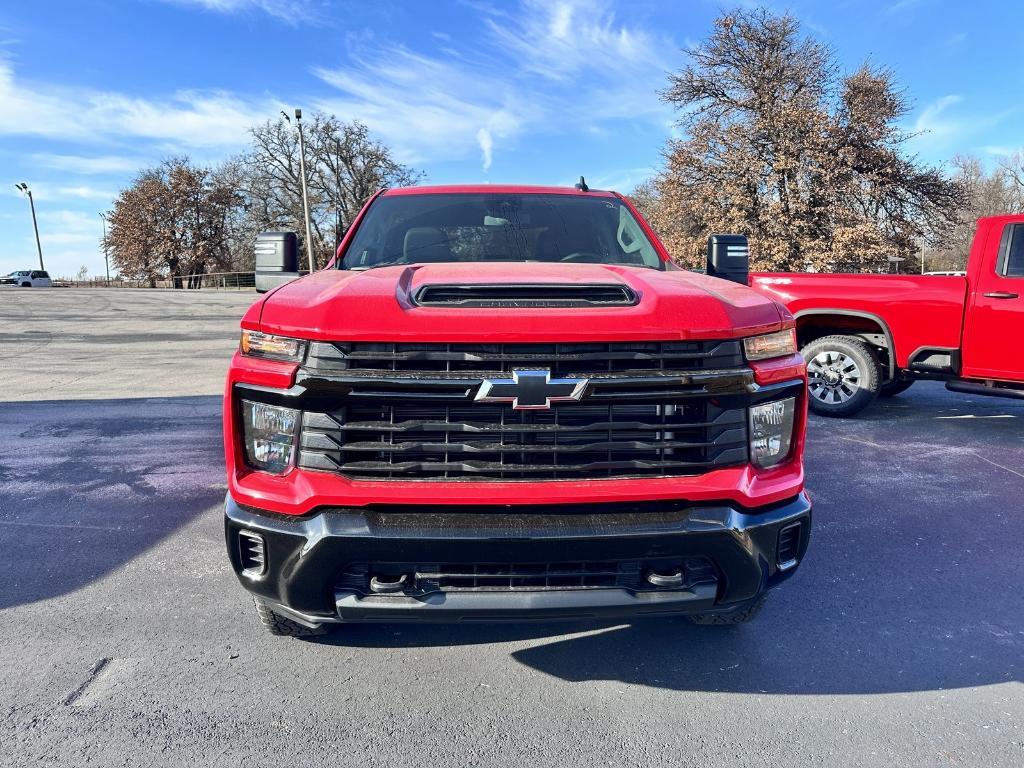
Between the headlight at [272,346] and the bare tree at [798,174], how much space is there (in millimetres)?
18206

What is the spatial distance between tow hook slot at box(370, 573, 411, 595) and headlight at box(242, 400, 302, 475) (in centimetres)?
48

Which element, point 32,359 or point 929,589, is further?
point 32,359

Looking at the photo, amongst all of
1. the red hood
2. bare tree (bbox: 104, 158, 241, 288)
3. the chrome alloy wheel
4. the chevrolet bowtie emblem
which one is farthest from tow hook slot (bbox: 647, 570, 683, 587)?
bare tree (bbox: 104, 158, 241, 288)

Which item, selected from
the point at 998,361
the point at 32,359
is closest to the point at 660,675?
the point at 998,361

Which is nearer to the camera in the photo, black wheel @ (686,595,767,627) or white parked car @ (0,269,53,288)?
black wheel @ (686,595,767,627)

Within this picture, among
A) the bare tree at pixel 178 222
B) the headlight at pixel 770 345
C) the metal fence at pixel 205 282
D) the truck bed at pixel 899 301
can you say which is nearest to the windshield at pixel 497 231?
the headlight at pixel 770 345

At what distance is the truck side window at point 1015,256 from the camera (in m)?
6.09

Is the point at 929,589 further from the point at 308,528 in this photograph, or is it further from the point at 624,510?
the point at 308,528

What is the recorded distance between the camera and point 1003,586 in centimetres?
334

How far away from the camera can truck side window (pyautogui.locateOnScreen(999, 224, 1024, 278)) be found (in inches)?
240

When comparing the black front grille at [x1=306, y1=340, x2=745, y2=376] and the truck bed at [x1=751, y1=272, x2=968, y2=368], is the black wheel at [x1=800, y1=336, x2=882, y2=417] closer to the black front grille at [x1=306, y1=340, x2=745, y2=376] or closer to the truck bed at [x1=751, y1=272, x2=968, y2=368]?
the truck bed at [x1=751, y1=272, x2=968, y2=368]

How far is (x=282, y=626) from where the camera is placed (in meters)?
2.74

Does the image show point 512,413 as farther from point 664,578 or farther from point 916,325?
point 916,325

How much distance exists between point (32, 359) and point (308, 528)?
12.0 meters
